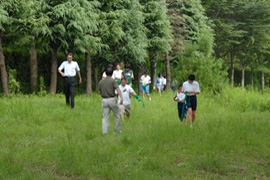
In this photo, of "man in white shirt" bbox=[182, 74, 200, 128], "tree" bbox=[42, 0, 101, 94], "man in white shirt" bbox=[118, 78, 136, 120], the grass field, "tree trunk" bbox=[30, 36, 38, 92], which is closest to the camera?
the grass field

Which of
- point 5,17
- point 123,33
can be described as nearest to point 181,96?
point 5,17

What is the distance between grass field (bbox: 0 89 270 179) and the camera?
22.7 ft

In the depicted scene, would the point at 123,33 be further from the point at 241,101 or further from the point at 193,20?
the point at 193,20

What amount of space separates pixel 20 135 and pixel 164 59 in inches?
1010

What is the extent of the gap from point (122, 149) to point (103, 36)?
1505 cm

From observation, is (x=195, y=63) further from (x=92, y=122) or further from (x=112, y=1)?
(x=92, y=122)

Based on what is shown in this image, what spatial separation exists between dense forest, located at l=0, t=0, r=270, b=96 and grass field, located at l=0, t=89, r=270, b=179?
6.66 metres

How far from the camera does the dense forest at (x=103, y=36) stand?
19469mm

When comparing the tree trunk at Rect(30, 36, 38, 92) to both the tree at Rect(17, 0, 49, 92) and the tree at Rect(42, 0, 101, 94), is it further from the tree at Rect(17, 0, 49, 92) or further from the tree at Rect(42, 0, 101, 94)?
the tree at Rect(42, 0, 101, 94)

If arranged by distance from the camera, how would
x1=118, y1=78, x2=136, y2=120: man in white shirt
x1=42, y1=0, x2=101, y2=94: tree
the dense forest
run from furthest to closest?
x1=42, y1=0, x2=101, y2=94: tree, the dense forest, x1=118, y1=78, x2=136, y2=120: man in white shirt

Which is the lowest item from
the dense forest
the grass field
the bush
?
the bush

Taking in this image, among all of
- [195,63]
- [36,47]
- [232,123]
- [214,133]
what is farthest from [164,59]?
[214,133]

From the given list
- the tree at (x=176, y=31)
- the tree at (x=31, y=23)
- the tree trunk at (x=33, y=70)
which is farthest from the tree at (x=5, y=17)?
the tree at (x=176, y=31)

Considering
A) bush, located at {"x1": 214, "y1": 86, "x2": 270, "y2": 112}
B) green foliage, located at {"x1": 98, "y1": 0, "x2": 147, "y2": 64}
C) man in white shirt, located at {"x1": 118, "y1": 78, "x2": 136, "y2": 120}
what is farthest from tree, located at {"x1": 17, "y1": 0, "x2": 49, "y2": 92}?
bush, located at {"x1": 214, "y1": 86, "x2": 270, "y2": 112}
